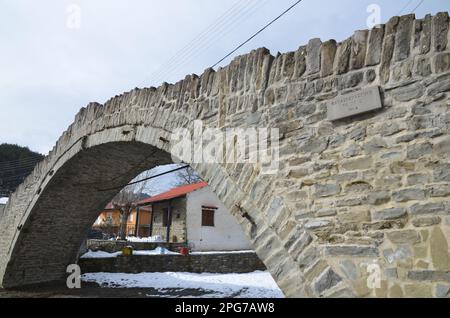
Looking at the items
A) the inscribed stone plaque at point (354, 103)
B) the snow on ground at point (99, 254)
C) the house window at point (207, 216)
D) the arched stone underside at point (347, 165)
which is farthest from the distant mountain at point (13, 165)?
the inscribed stone plaque at point (354, 103)

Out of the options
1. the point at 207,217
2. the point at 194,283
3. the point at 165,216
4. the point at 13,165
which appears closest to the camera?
the point at 194,283

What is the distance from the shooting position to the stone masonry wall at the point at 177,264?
12.3 metres

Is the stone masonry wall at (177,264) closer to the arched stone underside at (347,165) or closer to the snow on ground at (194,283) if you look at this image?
the snow on ground at (194,283)

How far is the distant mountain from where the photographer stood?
81.9ft

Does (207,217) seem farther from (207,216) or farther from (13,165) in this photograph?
(13,165)

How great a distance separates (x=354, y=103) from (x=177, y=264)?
11390 mm

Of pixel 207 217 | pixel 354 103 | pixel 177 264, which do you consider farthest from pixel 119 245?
pixel 354 103

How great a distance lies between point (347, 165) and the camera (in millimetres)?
3338

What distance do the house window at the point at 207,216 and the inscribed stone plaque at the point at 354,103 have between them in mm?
16010

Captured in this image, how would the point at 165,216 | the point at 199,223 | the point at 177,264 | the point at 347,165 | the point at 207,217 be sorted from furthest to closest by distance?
the point at 165,216
the point at 207,217
the point at 199,223
the point at 177,264
the point at 347,165

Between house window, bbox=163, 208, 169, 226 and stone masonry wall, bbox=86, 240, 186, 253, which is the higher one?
house window, bbox=163, 208, 169, 226

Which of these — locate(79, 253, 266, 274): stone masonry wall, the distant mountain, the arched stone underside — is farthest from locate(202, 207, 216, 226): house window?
the arched stone underside

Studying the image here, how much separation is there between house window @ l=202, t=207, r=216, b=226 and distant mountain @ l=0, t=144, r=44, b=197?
44.2 feet

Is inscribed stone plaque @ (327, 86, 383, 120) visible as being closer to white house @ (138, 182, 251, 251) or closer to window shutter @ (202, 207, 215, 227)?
white house @ (138, 182, 251, 251)
